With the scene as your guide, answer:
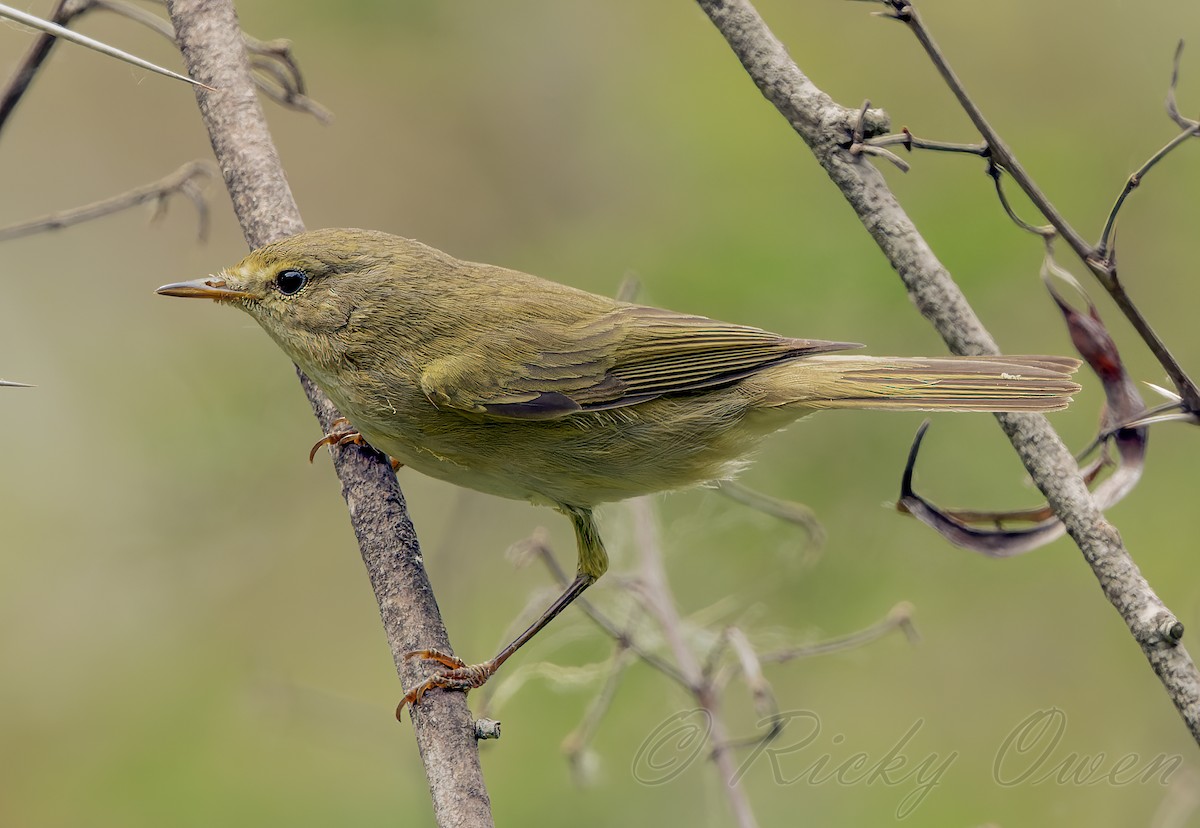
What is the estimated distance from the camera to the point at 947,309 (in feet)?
7.61

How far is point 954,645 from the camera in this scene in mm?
4301

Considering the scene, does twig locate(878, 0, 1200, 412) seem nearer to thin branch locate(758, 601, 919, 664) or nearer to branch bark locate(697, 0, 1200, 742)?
Answer: branch bark locate(697, 0, 1200, 742)

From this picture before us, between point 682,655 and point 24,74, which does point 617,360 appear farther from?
point 24,74

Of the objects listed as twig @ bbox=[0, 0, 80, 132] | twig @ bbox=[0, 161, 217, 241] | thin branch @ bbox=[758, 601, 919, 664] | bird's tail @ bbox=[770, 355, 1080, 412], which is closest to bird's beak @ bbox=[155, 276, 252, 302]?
twig @ bbox=[0, 161, 217, 241]

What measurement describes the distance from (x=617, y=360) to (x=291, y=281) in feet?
3.25

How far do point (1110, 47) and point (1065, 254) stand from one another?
0.91 metres

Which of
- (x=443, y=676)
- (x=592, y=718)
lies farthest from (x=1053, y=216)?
(x=592, y=718)

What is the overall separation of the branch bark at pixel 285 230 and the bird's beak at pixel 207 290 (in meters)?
0.17

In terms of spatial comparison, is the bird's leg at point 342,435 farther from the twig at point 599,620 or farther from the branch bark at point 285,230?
the twig at point 599,620

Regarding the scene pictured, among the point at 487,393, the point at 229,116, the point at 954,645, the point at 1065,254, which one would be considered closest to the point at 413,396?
the point at 487,393

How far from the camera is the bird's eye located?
3.23 m

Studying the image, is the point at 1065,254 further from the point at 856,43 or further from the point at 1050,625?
the point at 1050,625

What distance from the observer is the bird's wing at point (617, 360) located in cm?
326

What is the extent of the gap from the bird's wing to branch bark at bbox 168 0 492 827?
39cm
